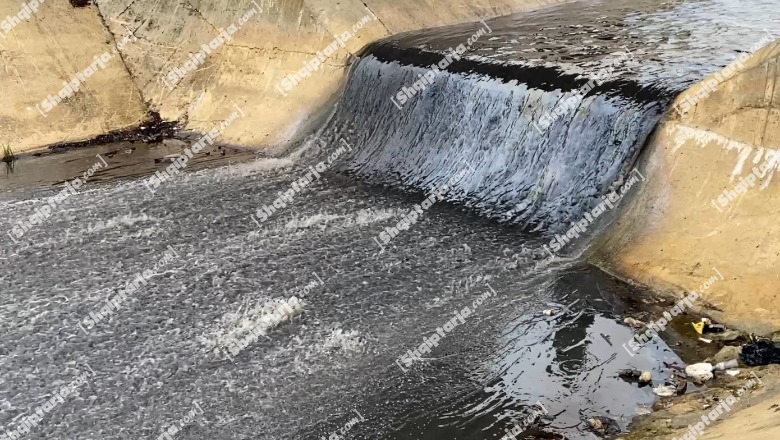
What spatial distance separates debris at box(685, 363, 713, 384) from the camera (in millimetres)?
5977

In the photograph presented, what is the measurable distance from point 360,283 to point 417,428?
270 cm

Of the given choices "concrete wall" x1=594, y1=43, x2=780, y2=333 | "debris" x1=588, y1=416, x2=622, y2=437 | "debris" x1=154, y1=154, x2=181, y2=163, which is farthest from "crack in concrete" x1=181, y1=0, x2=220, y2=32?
"debris" x1=588, y1=416, x2=622, y2=437

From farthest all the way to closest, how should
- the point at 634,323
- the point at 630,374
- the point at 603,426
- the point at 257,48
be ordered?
the point at 257,48
the point at 634,323
the point at 630,374
the point at 603,426

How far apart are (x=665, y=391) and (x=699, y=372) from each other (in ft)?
1.38

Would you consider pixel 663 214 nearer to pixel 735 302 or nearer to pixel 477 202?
pixel 735 302

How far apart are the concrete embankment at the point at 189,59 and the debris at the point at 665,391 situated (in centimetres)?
991

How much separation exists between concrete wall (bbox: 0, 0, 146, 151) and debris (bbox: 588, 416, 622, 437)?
13311 mm

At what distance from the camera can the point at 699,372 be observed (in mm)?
6027

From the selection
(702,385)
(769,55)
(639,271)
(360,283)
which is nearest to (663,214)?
(639,271)

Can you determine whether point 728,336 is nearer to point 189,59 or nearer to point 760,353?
point 760,353

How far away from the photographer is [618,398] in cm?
588

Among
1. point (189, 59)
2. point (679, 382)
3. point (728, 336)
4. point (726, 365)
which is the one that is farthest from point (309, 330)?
point (189, 59)

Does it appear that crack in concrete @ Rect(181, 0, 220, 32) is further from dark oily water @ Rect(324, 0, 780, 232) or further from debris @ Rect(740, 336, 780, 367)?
debris @ Rect(740, 336, 780, 367)

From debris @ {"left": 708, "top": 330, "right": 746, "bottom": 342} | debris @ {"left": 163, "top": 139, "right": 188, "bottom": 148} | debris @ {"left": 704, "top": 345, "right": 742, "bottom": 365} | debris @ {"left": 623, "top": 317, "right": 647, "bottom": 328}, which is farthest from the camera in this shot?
debris @ {"left": 163, "top": 139, "right": 188, "bottom": 148}
